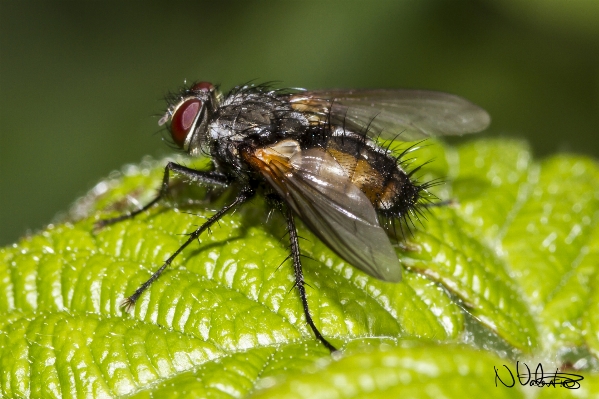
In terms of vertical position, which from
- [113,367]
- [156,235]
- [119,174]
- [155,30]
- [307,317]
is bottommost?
[307,317]

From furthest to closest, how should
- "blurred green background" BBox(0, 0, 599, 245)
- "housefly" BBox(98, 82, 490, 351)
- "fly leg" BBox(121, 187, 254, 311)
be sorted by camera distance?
"blurred green background" BBox(0, 0, 599, 245), "fly leg" BBox(121, 187, 254, 311), "housefly" BBox(98, 82, 490, 351)

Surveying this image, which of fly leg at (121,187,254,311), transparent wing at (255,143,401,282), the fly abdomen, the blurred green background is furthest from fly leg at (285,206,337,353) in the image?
the blurred green background

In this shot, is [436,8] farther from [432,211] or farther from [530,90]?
[432,211]

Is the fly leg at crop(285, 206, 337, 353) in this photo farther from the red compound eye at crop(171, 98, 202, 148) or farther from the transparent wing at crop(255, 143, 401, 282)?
the red compound eye at crop(171, 98, 202, 148)

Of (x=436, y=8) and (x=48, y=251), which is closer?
(x=48, y=251)

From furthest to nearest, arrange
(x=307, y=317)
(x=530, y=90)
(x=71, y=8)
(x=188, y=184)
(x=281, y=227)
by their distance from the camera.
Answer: (x=71, y=8)
(x=530, y=90)
(x=188, y=184)
(x=281, y=227)
(x=307, y=317)

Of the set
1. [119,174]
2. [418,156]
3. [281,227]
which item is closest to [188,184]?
[119,174]
